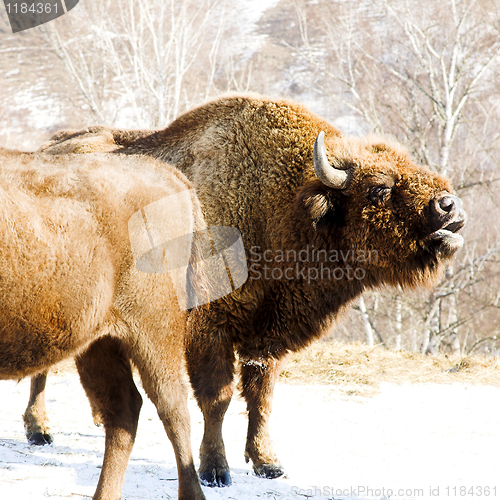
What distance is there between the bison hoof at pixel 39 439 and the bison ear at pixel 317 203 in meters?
2.85

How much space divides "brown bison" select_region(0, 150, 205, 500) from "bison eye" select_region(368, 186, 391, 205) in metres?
1.58

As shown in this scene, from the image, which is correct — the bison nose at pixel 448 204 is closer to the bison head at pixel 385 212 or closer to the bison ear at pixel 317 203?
the bison head at pixel 385 212

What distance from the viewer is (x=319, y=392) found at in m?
6.31

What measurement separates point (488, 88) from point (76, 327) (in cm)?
1989

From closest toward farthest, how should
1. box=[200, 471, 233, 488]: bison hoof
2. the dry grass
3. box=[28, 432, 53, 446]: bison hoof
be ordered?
box=[200, 471, 233, 488]: bison hoof < box=[28, 432, 53, 446]: bison hoof < the dry grass

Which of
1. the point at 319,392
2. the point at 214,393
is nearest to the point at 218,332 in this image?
the point at 214,393

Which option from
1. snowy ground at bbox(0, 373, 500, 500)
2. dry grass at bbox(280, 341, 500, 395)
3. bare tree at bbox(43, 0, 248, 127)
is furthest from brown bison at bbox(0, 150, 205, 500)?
bare tree at bbox(43, 0, 248, 127)

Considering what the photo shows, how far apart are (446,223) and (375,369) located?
3.84 m

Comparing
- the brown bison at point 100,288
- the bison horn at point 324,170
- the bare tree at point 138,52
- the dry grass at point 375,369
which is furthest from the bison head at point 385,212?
the bare tree at point 138,52

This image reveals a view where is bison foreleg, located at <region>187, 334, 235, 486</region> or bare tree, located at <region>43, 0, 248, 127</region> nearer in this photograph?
bison foreleg, located at <region>187, 334, 235, 486</region>

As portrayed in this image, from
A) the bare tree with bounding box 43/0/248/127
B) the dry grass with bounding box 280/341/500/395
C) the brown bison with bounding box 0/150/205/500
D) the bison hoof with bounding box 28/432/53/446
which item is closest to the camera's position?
the brown bison with bounding box 0/150/205/500

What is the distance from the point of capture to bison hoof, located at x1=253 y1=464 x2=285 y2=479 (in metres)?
3.89

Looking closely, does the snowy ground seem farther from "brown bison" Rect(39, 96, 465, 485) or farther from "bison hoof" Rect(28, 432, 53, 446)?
"brown bison" Rect(39, 96, 465, 485)

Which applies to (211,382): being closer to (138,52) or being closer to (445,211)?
(445,211)
